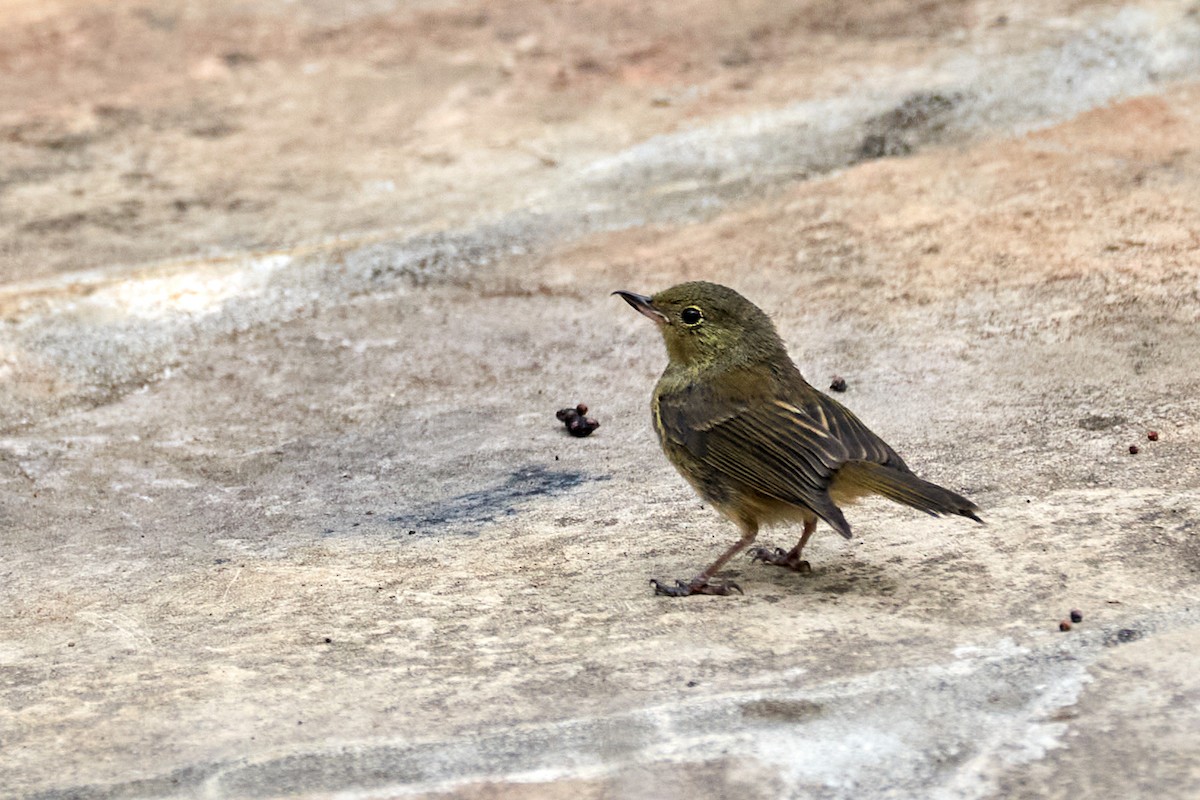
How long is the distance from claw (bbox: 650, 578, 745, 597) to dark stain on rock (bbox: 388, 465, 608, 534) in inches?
32.6

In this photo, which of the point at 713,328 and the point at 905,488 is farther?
the point at 713,328

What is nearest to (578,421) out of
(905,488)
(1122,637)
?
(905,488)

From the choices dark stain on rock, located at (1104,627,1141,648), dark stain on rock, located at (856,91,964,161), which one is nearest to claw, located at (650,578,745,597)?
dark stain on rock, located at (1104,627,1141,648)

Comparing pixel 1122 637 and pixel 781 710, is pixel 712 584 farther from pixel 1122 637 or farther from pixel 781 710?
pixel 1122 637

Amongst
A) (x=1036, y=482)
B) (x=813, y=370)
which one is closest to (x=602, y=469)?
(x=813, y=370)

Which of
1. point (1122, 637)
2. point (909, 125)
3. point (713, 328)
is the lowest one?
point (1122, 637)

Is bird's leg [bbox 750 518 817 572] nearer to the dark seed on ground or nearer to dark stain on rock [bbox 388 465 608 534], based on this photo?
dark stain on rock [bbox 388 465 608 534]

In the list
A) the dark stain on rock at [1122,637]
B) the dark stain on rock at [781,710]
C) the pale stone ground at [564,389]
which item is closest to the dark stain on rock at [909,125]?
the pale stone ground at [564,389]

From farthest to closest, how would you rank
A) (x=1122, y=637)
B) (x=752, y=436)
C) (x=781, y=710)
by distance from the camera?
(x=752, y=436) → (x=1122, y=637) → (x=781, y=710)

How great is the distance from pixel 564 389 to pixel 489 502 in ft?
3.21

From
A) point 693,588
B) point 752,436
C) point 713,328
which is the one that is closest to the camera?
point 693,588

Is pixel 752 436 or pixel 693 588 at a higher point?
pixel 752 436

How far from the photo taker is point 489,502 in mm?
4918

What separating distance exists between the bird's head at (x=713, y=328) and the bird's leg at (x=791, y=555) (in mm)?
547
